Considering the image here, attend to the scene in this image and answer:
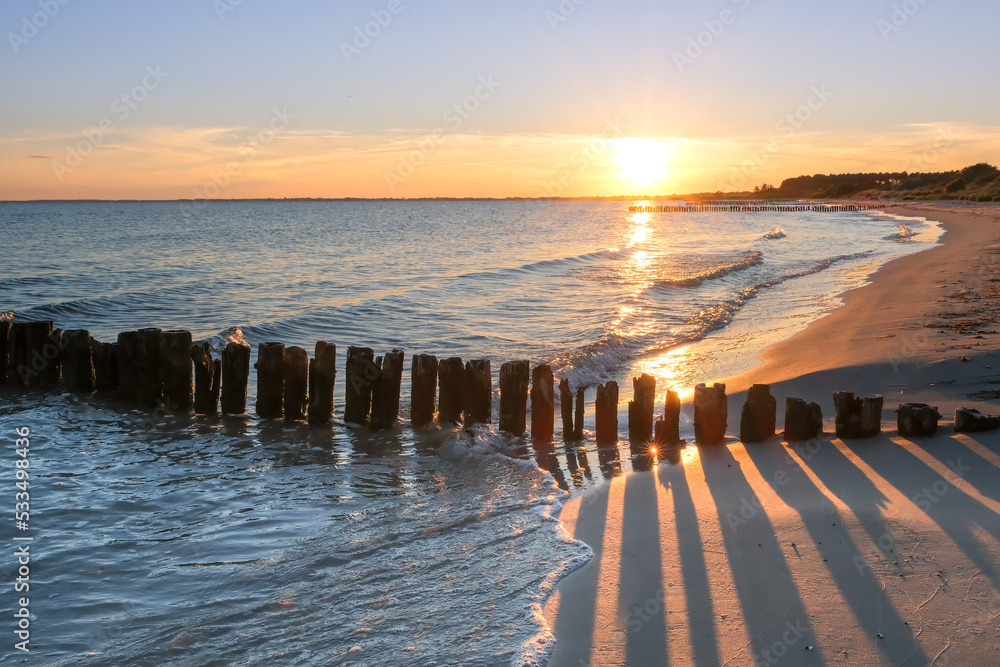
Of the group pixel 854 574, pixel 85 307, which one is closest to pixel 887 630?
pixel 854 574

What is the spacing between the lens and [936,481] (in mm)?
5566

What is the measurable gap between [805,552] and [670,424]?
2749 mm

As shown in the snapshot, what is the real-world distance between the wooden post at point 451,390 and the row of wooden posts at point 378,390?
1 centimetres

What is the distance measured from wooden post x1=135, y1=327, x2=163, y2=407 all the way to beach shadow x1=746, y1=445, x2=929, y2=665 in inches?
297

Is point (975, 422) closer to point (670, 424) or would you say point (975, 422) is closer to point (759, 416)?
point (759, 416)

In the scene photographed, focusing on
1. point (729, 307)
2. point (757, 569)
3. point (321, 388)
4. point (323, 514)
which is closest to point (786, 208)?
point (729, 307)

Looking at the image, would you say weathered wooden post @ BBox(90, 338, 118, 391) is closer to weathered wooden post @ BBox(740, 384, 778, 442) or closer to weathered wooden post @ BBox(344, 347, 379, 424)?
weathered wooden post @ BBox(344, 347, 379, 424)

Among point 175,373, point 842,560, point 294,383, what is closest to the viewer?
point 842,560

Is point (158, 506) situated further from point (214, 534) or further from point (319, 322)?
point (319, 322)

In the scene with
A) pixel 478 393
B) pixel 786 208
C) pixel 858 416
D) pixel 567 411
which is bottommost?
pixel 567 411

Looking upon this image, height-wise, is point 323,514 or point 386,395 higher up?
point 386,395

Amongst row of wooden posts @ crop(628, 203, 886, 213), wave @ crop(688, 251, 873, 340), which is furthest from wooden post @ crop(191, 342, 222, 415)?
row of wooden posts @ crop(628, 203, 886, 213)

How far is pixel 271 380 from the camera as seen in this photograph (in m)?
9.04

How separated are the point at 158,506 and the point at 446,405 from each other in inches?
129
